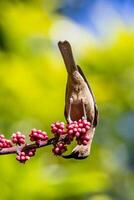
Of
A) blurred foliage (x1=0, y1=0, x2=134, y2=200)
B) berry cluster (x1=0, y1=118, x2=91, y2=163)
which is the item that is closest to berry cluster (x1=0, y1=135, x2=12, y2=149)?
berry cluster (x1=0, y1=118, x2=91, y2=163)

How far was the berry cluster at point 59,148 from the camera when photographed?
62 centimetres

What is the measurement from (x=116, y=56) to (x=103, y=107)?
236 millimetres

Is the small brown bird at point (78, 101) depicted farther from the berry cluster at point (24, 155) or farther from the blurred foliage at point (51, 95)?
the blurred foliage at point (51, 95)

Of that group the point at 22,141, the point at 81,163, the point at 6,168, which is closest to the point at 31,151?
the point at 22,141

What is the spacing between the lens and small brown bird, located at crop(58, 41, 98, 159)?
25.8 inches

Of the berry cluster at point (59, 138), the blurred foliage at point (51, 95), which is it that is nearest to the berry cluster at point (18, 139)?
the berry cluster at point (59, 138)

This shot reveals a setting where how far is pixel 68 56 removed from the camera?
677 mm

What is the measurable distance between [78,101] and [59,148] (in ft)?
0.19

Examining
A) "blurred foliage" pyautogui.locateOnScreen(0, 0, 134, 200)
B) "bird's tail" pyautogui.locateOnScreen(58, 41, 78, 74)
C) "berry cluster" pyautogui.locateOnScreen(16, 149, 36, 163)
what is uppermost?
"blurred foliage" pyautogui.locateOnScreen(0, 0, 134, 200)

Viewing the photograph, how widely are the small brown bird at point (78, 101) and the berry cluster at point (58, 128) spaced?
11mm

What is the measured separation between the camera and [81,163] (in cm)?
252

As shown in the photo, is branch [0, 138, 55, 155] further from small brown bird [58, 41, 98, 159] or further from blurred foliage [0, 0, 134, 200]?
blurred foliage [0, 0, 134, 200]

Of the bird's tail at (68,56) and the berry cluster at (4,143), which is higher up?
the bird's tail at (68,56)

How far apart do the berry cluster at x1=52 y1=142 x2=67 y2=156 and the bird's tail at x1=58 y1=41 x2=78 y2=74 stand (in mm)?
77
